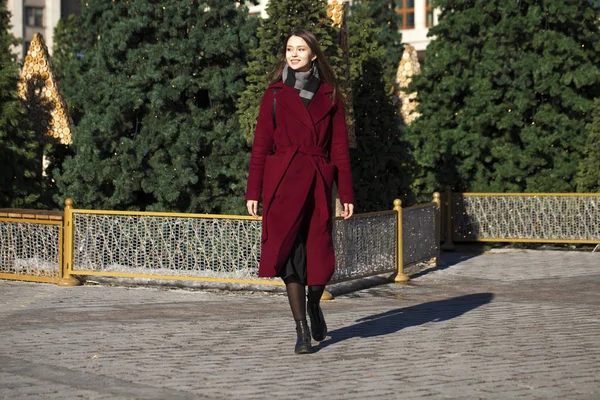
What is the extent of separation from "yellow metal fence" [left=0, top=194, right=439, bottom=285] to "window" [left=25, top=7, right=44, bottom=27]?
181 ft

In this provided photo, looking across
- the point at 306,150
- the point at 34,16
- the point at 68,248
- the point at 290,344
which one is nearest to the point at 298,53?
the point at 306,150

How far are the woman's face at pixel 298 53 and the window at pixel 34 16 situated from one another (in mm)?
60780

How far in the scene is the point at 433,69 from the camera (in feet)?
71.6

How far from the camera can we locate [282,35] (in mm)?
14438

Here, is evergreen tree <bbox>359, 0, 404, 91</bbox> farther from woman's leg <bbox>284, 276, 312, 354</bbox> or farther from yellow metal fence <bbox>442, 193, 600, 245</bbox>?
woman's leg <bbox>284, 276, 312, 354</bbox>

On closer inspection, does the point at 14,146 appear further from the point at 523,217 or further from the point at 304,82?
the point at 304,82

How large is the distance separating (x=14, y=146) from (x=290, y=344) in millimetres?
9837

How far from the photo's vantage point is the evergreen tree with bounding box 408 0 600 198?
68.2ft

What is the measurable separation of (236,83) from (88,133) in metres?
2.21

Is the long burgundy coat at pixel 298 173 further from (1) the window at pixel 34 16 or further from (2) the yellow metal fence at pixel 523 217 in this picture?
(1) the window at pixel 34 16

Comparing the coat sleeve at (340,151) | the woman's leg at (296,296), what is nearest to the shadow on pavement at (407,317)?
the woman's leg at (296,296)

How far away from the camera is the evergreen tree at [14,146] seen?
17.4m

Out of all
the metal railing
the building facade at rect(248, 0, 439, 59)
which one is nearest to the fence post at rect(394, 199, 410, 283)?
the metal railing

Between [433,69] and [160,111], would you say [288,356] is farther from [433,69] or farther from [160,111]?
[433,69]
